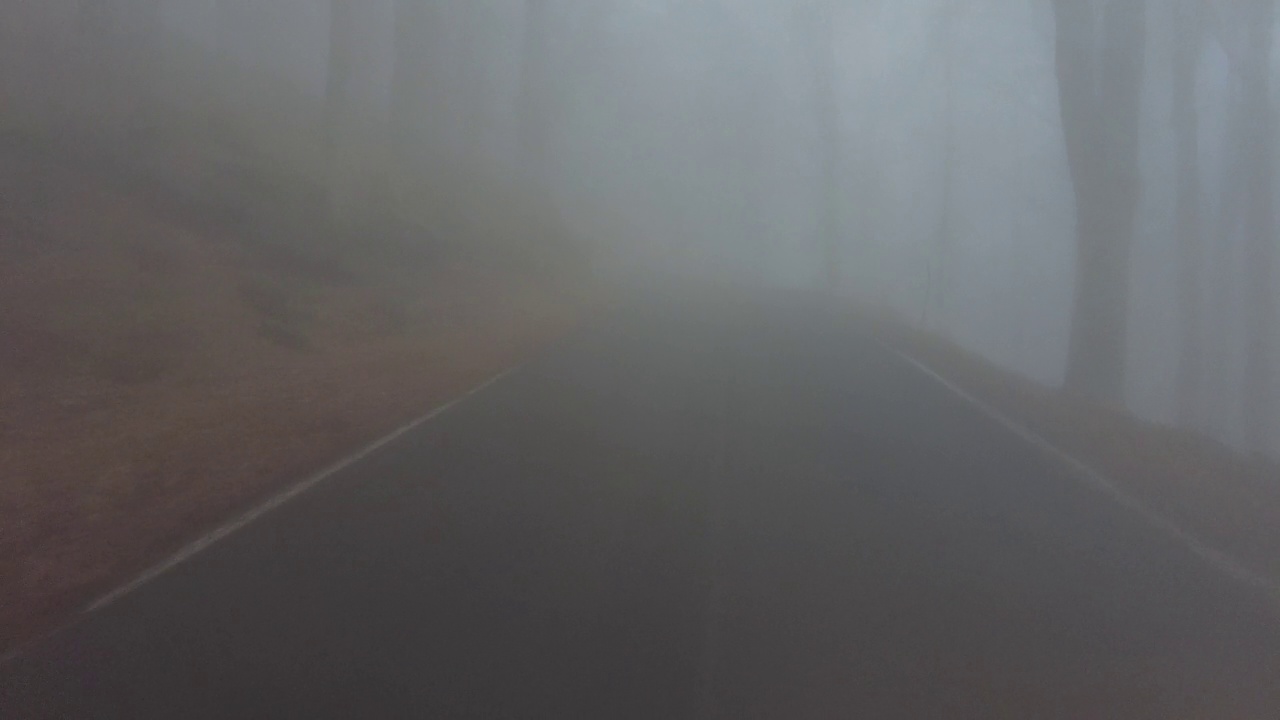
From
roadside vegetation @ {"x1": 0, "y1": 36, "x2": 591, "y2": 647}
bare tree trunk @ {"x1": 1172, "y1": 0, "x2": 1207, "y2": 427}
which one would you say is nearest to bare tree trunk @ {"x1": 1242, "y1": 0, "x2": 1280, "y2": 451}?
bare tree trunk @ {"x1": 1172, "y1": 0, "x2": 1207, "y2": 427}

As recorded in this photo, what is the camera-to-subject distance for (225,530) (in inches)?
293

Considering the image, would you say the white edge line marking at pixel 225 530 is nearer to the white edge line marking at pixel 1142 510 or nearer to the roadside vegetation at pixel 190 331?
the roadside vegetation at pixel 190 331

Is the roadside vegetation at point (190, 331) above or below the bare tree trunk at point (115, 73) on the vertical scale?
below

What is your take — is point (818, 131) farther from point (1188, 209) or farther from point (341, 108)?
point (341, 108)

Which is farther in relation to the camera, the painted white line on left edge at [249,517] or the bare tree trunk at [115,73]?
the bare tree trunk at [115,73]

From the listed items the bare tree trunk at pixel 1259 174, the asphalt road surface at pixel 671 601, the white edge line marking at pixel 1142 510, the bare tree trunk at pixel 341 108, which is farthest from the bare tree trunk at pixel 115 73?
the bare tree trunk at pixel 1259 174

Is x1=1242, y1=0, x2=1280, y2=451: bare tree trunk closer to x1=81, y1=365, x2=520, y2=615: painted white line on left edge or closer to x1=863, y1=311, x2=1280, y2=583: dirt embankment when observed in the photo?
x1=863, y1=311, x2=1280, y2=583: dirt embankment

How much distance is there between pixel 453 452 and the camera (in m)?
9.88

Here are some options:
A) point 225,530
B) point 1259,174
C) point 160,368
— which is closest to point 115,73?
point 160,368

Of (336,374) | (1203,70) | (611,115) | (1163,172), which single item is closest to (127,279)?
(336,374)

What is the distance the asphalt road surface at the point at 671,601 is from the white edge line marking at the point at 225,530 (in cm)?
11

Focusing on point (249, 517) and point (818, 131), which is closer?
point (249, 517)

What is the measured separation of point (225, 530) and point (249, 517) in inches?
12.4

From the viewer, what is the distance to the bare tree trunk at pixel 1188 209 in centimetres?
3794
